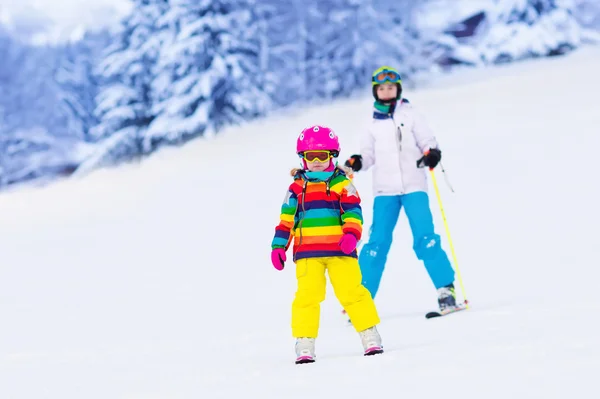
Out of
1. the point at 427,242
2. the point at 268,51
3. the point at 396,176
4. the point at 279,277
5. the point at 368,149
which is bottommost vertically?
the point at 279,277

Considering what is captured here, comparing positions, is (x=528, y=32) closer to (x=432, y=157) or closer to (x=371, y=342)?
(x=432, y=157)

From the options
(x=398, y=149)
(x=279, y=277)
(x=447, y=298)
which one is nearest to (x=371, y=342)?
(x=447, y=298)

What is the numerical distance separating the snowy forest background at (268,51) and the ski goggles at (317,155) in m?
19.5

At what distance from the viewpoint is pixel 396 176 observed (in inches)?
260

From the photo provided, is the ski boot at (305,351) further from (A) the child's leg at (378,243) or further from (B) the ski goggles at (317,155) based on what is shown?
(A) the child's leg at (378,243)

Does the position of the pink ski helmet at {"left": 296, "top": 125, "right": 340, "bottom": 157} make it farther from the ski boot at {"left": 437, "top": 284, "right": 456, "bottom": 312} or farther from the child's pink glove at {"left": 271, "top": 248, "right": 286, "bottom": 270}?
the ski boot at {"left": 437, "top": 284, "right": 456, "bottom": 312}

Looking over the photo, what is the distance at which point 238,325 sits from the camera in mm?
7133

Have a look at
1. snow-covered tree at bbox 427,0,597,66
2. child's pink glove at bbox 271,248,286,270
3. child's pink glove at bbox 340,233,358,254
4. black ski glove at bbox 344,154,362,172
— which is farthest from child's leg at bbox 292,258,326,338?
snow-covered tree at bbox 427,0,597,66

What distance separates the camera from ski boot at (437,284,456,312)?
6316 millimetres

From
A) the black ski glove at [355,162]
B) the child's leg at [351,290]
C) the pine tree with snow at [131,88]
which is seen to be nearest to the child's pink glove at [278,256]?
the child's leg at [351,290]

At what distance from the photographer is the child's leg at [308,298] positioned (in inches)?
185

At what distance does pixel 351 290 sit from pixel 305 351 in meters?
0.43

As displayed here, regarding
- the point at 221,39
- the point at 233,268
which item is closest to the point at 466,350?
the point at 233,268

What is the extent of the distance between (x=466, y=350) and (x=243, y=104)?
67.5 feet
